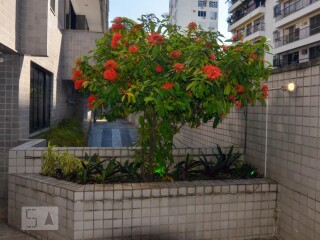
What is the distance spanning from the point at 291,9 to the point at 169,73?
3248cm

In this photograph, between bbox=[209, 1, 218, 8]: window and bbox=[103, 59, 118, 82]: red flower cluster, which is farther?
bbox=[209, 1, 218, 8]: window

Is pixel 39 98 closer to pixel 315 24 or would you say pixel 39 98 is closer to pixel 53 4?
pixel 53 4

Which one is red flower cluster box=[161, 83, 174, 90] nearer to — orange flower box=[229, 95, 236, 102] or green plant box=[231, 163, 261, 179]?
orange flower box=[229, 95, 236, 102]

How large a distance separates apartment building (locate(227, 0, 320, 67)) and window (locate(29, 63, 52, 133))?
1994 cm

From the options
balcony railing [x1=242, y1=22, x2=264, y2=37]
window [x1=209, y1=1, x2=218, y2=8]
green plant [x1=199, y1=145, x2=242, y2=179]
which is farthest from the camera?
window [x1=209, y1=1, x2=218, y2=8]

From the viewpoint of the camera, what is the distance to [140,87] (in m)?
4.57

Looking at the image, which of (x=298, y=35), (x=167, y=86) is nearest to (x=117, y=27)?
(x=167, y=86)

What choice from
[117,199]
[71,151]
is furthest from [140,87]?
[71,151]

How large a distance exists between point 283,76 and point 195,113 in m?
1.70

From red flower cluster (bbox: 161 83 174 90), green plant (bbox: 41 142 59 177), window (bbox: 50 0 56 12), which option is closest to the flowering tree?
red flower cluster (bbox: 161 83 174 90)

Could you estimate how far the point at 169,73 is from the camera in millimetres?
4719

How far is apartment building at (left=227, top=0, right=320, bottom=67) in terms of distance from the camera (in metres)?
28.2

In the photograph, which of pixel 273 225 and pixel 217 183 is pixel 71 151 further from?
pixel 273 225

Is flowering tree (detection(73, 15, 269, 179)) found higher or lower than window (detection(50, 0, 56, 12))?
lower
